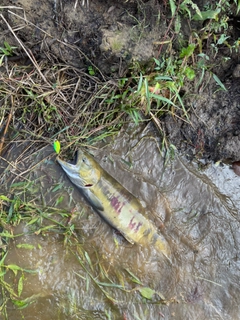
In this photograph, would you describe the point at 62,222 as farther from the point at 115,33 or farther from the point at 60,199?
the point at 115,33

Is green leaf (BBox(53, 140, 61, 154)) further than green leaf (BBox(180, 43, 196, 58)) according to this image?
Result: Yes

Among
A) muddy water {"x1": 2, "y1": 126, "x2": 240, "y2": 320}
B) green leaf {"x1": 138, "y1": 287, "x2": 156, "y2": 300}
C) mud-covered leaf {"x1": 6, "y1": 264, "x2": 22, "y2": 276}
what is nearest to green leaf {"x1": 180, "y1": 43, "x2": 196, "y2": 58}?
muddy water {"x1": 2, "y1": 126, "x2": 240, "y2": 320}

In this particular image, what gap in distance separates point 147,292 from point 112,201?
102 centimetres

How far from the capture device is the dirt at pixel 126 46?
338cm

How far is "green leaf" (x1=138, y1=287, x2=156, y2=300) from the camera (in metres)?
3.44

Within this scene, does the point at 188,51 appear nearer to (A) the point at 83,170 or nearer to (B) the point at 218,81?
(B) the point at 218,81

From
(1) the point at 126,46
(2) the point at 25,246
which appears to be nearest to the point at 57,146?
(2) the point at 25,246

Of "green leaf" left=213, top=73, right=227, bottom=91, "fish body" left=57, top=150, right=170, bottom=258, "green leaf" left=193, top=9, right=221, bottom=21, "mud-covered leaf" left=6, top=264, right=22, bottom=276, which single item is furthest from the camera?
"green leaf" left=213, top=73, right=227, bottom=91

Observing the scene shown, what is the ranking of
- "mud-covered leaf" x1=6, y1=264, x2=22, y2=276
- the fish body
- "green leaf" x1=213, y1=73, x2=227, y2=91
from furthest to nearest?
"green leaf" x1=213, y1=73, x2=227, y2=91
the fish body
"mud-covered leaf" x1=6, y1=264, x2=22, y2=276

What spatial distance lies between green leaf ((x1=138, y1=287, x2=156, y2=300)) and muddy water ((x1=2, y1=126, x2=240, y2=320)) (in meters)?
0.03

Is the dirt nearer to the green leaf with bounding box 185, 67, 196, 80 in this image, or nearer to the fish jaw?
the green leaf with bounding box 185, 67, 196, 80

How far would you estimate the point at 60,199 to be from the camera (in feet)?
11.7

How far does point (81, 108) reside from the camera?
367 centimetres

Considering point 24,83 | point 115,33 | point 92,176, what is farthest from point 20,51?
point 92,176
